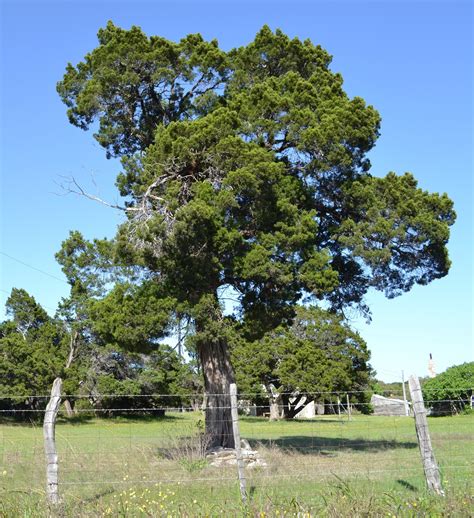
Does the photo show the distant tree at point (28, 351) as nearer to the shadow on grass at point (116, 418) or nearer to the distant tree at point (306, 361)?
the shadow on grass at point (116, 418)

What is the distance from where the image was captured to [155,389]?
43.2m

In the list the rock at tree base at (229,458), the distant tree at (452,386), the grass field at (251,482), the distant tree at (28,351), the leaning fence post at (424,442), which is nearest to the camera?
the grass field at (251,482)

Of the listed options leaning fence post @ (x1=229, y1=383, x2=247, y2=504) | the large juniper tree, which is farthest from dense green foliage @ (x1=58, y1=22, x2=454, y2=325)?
leaning fence post @ (x1=229, y1=383, x2=247, y2=504)

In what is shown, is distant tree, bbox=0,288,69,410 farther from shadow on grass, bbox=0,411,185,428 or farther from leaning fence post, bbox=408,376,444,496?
leaning fence post, bbox=408,376,444,496

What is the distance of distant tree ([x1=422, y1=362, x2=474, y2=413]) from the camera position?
3784cm

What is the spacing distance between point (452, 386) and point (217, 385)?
26.0 meters

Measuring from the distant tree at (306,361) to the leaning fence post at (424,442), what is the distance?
2991 cm

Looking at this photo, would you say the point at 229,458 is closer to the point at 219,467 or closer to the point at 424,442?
the point at 219,467

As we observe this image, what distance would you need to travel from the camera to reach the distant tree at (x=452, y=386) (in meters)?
37.8

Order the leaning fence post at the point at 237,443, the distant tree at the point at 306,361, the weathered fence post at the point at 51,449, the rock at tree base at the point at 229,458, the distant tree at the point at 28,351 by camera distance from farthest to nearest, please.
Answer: the distant tree at the point at 306,361 < the distant tree at the point at 28,351 < the rock at tree base at the point at 229,458 < the leaning fence post at the point at 237,443 < the weathered fence post at the point at 51,449

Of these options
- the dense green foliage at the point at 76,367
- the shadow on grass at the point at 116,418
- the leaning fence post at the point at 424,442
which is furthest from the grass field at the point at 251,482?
the shadow on grass at the point at 116,418

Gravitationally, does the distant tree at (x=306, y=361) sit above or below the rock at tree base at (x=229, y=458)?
A: above

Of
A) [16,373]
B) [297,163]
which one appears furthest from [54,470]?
[16,373]

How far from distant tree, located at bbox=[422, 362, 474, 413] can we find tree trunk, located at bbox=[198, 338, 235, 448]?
24380 millimetres
